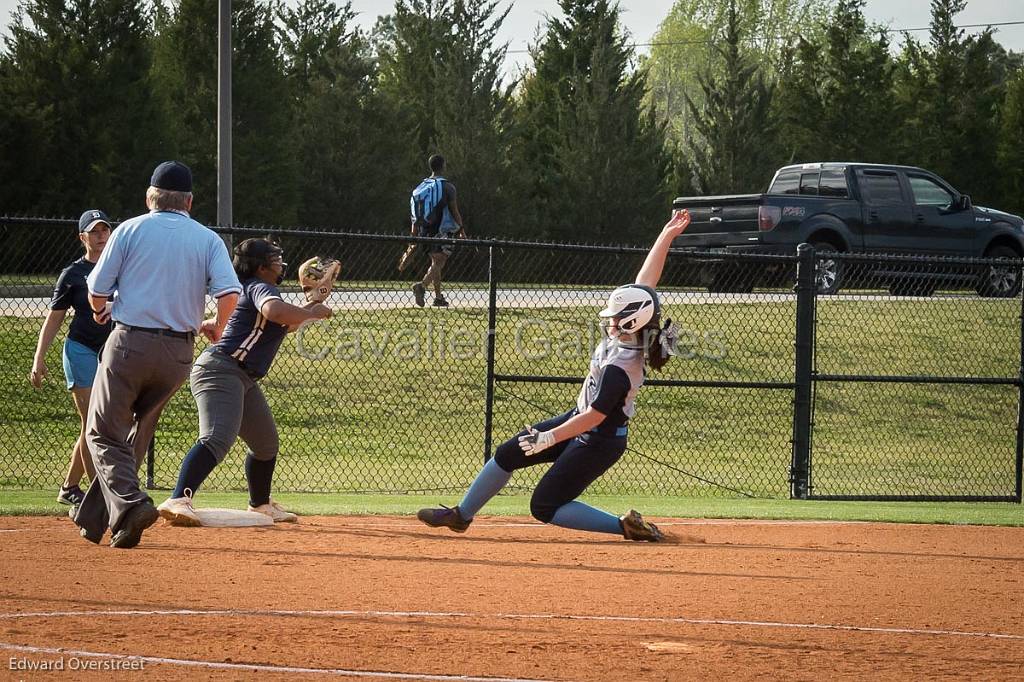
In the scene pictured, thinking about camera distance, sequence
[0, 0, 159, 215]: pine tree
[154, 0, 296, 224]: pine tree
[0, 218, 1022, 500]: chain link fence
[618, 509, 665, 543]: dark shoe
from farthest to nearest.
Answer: [154, 0, 296, 224]: pine tree < [0, 0, 159, 215]: pine tree < [0, 218, 1022, 500]: chain link fence < [618, 509, 665, 543]: dark shoe

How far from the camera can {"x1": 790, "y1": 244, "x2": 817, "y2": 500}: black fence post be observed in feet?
39.1

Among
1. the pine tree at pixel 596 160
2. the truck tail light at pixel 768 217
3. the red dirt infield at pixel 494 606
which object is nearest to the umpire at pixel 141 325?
the red dirt infield at pixel 494 606

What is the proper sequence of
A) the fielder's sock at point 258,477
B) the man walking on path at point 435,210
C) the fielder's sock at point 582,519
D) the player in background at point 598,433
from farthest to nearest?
1. the man walking on path at point 435,210
2. the fielder's sock at point 258,477
3. the fielder's sock at point 582,519
4. the player in background at point 598,433

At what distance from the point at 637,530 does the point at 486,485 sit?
1.00m

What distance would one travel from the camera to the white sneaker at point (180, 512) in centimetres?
805

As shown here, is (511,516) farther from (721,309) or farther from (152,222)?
(721,309)

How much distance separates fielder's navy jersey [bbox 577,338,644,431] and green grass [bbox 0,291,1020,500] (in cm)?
494

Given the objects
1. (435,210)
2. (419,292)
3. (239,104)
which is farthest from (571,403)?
(239,104)

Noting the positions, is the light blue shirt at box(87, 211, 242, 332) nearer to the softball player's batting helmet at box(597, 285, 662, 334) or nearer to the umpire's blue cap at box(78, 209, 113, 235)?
the umpire's blue cap at box(78, 209, 113, 235)

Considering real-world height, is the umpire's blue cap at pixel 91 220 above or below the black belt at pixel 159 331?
above

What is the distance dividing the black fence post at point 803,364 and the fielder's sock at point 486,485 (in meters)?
4.69

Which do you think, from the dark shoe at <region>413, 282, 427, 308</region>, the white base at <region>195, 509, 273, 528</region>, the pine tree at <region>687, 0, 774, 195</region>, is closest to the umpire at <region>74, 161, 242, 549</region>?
the white base at <region>195, 509, 273, 528</region>

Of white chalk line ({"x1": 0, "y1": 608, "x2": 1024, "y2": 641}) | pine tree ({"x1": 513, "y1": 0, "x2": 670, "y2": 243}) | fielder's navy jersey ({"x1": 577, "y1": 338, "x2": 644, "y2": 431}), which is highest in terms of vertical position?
pine tree ({"x1": 513, "y1": 0, "x2": 670, "y2": 243})

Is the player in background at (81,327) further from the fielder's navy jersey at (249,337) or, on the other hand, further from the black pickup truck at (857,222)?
the black pickup truck at (857,222)
